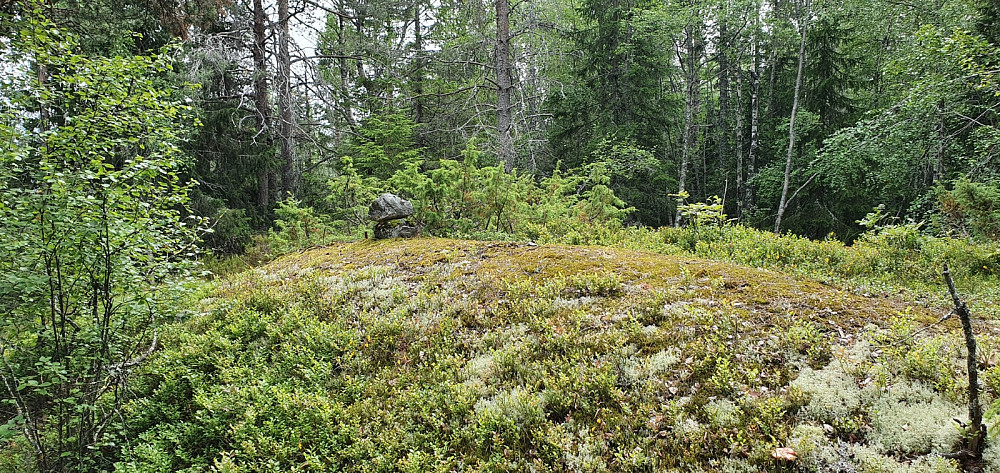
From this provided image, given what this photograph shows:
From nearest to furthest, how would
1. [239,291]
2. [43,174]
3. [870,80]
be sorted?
[43,174] < [239,291] < [870,80]

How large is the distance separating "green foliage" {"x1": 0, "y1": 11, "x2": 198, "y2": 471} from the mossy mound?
2.11ft

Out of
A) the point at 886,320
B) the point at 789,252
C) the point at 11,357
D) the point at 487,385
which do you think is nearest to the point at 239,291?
the point at 11,357

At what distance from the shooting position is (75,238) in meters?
3.31

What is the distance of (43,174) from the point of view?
11.5 ft

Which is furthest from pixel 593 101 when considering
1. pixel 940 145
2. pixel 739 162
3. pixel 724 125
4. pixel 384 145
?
pixel 940 145

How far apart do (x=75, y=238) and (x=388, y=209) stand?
5817 mm

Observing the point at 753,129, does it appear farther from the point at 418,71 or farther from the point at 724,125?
the point at 418,71

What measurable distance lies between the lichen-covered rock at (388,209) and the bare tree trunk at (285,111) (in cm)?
457

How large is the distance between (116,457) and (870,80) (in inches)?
1047

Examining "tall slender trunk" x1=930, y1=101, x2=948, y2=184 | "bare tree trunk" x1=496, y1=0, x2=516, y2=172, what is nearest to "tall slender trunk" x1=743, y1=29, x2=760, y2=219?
"tall slender trunk" x1=930, y1=101, x2=948, y2=184

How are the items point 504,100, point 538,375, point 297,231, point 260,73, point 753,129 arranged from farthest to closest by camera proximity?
point 753,129, point 260,73, point 504,100, point 297,231, point 538,375

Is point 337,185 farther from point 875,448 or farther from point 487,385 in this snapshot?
point 875,448

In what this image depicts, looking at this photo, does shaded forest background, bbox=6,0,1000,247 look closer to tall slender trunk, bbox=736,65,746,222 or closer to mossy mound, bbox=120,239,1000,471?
tall slender trunk, bbox=736,65,746,222

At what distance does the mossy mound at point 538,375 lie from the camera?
293 centimetres
